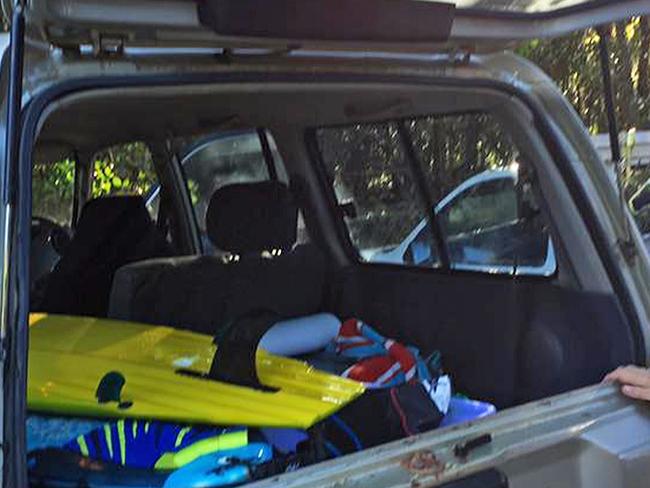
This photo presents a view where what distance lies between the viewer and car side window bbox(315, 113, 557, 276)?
286 centimetres

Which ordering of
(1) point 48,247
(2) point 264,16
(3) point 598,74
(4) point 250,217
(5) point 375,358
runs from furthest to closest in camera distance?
1. (3) point 598,74
2. (1) point 48,247
3. (4) point 250,217
4. (5) point 375,358
5. (2) point 264,16

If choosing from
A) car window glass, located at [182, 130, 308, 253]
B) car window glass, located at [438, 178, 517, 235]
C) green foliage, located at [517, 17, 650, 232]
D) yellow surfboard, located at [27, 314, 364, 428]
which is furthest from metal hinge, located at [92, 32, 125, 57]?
green foliage, located at [517, 17, 650, 232]

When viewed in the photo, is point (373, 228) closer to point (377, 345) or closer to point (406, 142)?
point (406, 142)

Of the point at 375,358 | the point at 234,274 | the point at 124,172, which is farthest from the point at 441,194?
the point at 124,172

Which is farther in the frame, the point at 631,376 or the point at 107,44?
the point at 631,376

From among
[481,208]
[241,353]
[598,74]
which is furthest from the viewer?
[598,74]

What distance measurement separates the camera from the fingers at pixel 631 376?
7.32 feet

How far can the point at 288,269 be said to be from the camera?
356 centimetres

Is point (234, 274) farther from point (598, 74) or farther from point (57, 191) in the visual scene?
point (598, 74)

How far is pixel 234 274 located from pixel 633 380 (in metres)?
1.62

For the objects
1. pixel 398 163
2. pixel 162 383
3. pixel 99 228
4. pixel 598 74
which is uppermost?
pixel 598 74

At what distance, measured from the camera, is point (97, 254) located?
4090 mm

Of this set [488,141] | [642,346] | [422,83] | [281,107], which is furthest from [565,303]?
[281,107]

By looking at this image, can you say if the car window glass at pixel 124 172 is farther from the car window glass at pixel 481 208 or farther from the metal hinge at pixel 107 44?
the metal hinge at pixel 107 44
